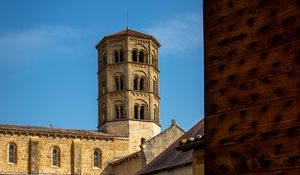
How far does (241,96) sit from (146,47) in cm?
5389

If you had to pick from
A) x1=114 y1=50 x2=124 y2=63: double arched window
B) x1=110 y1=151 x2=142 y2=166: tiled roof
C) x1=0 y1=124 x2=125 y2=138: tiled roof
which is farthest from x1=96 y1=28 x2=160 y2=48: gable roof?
x1=110 y1=151 x2=142 y2=166: tiled roof

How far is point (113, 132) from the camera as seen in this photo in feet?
181

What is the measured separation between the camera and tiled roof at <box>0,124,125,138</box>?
168 ft

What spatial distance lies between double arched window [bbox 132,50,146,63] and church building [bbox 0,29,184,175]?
10 cm

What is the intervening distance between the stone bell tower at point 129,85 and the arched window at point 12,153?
29.3 ft

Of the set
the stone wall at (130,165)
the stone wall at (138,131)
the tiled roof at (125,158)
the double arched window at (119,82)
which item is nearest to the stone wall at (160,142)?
the stone wall at (130,165)

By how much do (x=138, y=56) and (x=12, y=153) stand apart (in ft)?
49.5

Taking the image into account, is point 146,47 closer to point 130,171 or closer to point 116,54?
point 116,54

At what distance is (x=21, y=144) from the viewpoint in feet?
167

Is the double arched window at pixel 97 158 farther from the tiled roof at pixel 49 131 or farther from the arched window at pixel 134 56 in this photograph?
the arched window at pixel 134 56

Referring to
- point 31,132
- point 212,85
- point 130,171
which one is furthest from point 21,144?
point 212,85

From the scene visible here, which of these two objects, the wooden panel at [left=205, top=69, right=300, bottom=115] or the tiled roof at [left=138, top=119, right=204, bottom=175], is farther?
the tiled roof at [left=138, top=119, right=204, bottom=175]

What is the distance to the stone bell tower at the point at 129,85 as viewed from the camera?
2184 inches

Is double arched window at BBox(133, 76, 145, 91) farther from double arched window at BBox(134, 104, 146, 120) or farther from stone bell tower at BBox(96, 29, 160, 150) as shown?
double arched window at BBox(134, 104, 146, 120)
